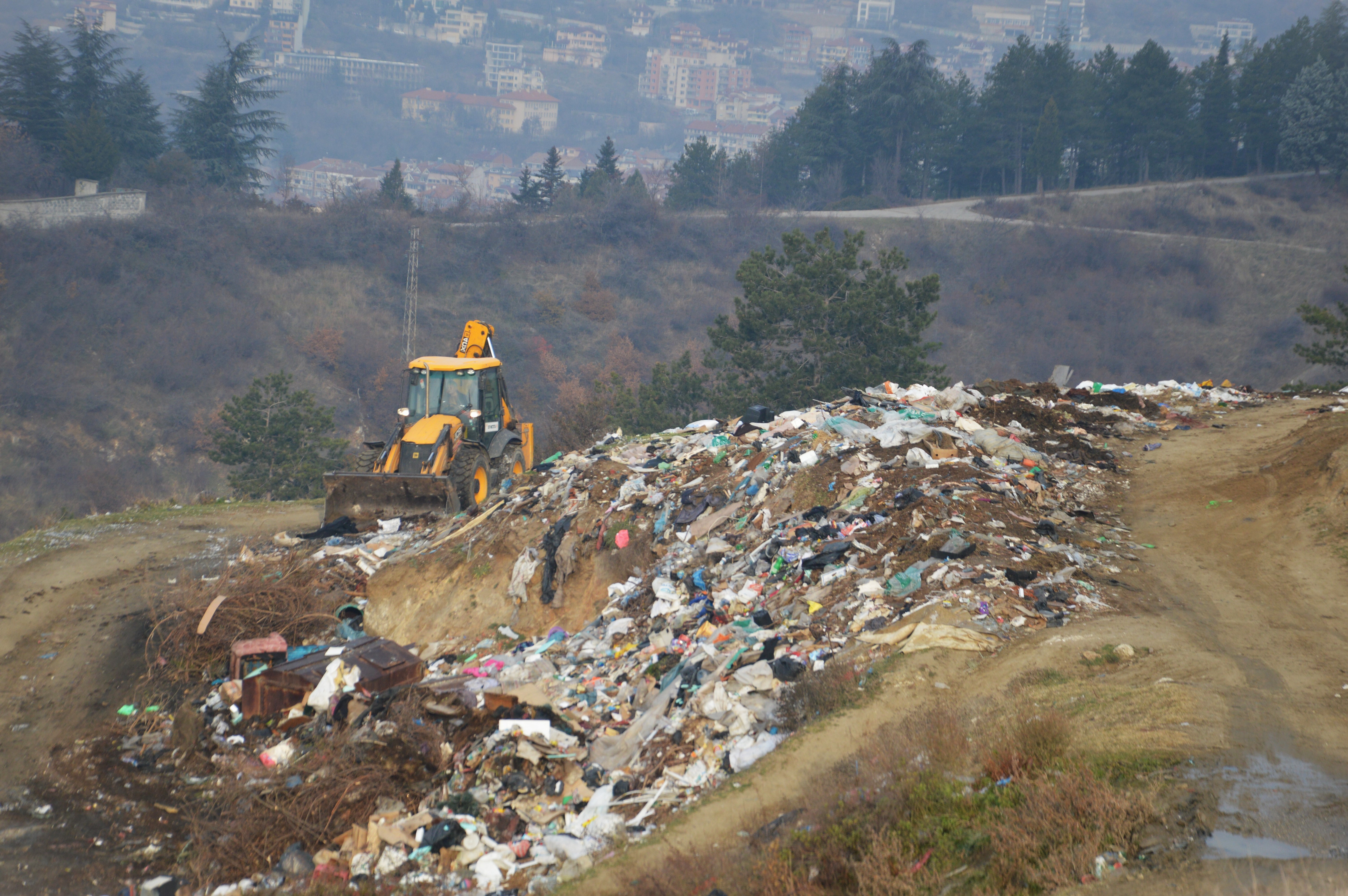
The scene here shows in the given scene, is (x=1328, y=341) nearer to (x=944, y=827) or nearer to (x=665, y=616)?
(x=665, y=616)

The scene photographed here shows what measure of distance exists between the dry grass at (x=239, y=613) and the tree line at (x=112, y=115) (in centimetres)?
4887

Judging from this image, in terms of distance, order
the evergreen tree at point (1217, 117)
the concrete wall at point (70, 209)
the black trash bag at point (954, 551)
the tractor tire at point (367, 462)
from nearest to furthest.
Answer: the black trash bag at point (954, 551)
the tractor tire at point (367, 462)
the concrete wall at point (70, 209)
the evergreen tree at point (1217, 117)

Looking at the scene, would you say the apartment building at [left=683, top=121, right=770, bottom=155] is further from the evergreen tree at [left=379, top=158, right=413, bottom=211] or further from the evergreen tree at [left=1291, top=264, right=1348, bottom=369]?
the evergreen tree at [left=1291, top=264, right=1348, bottom=369]

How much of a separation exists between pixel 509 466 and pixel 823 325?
1225 cm

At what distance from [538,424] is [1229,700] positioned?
4003 centimetres

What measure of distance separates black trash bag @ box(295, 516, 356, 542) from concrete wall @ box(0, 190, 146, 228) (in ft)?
141

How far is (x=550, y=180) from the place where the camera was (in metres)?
65.1

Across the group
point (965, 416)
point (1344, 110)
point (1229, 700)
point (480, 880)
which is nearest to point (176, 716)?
point (480, 880)

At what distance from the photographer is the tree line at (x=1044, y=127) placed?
61031mm

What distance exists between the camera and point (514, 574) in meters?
11.4

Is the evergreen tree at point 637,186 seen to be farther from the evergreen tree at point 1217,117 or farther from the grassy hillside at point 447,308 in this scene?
the evergreen tree at point 1217,117

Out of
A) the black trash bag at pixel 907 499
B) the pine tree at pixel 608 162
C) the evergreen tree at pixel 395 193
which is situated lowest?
the black trash bag at pixel 907 499

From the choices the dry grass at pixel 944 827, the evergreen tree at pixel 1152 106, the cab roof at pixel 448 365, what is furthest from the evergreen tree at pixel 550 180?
the dry grass at pixel 944 827

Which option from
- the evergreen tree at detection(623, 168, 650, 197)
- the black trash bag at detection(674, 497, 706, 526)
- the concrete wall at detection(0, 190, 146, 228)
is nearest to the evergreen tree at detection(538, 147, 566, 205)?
the evergreen tree at detection(623, 168, 650, 197)
